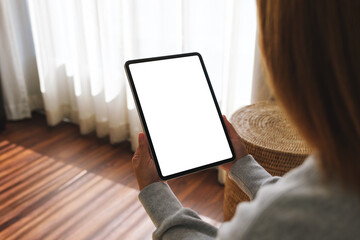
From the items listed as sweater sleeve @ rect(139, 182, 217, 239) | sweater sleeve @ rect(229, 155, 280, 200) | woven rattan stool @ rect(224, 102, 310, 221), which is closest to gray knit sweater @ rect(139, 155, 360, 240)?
sweater sleeve @ rect(139, 182, 217, 239)

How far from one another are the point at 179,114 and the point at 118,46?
1.05 meters

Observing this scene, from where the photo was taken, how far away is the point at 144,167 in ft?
2.53

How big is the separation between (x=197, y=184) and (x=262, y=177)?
0.97m

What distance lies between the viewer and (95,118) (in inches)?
84.5

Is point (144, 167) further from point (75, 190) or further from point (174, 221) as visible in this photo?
point (75, 190)

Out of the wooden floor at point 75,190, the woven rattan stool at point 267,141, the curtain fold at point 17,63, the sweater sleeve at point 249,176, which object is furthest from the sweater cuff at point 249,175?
the curtain fold at point 17,63

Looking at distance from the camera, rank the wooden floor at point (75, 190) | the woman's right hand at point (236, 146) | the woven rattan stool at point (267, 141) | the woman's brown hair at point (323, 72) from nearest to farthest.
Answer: the woman's brown hair at point (323, 72), the woman's right hand at point (236, 146), the woven rattan stool at point (267, 141), the wooden floor at point (75, 190)

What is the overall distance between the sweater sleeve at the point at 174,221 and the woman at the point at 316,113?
0.68ft

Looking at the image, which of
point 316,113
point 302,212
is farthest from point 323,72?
point 302,212

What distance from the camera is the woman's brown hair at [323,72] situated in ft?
1.14

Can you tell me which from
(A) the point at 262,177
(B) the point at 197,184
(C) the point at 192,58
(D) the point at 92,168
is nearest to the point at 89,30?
(D) the point at 92,168

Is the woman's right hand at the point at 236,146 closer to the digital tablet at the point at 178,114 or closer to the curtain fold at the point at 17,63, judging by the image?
the digital tablet at the point at 178,114

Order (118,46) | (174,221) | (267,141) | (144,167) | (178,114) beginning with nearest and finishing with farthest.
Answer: (174,221) < (144,167) < (178,114) < (267,141) < (118,46)

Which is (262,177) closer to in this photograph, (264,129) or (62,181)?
(264,129)
